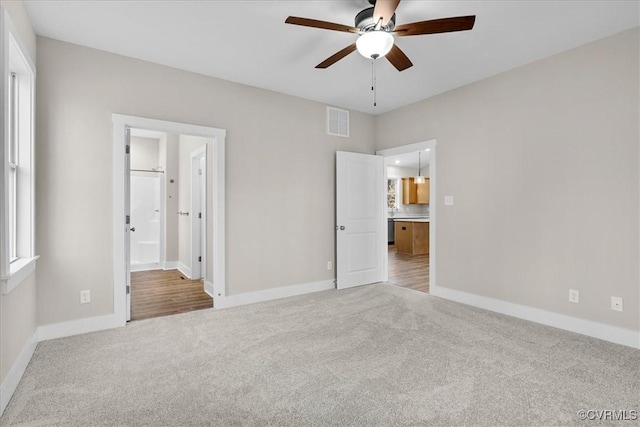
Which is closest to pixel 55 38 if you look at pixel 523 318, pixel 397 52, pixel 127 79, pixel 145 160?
pixel 127 79

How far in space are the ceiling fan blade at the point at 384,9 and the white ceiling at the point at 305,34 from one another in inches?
13.7

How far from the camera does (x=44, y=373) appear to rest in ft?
7.55

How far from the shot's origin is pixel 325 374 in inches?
90.4

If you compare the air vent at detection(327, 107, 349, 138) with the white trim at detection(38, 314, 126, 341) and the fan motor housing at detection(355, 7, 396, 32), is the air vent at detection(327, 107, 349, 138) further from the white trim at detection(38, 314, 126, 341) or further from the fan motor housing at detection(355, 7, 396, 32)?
the white trim at detection(38, 314, 126, 341)

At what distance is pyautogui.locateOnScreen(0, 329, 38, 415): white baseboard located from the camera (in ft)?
6.18

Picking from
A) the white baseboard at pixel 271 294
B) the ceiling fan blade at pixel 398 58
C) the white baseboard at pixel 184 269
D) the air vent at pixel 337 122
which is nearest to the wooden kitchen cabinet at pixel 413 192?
the air vent at pixel 337 122

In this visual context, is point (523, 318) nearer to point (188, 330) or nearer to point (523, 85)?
point (523, 85)

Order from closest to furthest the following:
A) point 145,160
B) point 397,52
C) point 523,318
A: point 397,52
point 523,318
point 145,160

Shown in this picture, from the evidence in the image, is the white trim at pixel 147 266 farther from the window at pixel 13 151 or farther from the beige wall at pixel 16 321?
the window at pixel 13 151

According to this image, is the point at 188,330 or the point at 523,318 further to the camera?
the point at 523,318

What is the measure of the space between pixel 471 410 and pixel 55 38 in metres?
4.33

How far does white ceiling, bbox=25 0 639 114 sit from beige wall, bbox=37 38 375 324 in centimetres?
24

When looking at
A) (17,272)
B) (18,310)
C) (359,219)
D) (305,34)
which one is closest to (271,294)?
(359,219)

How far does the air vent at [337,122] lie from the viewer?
479cm
